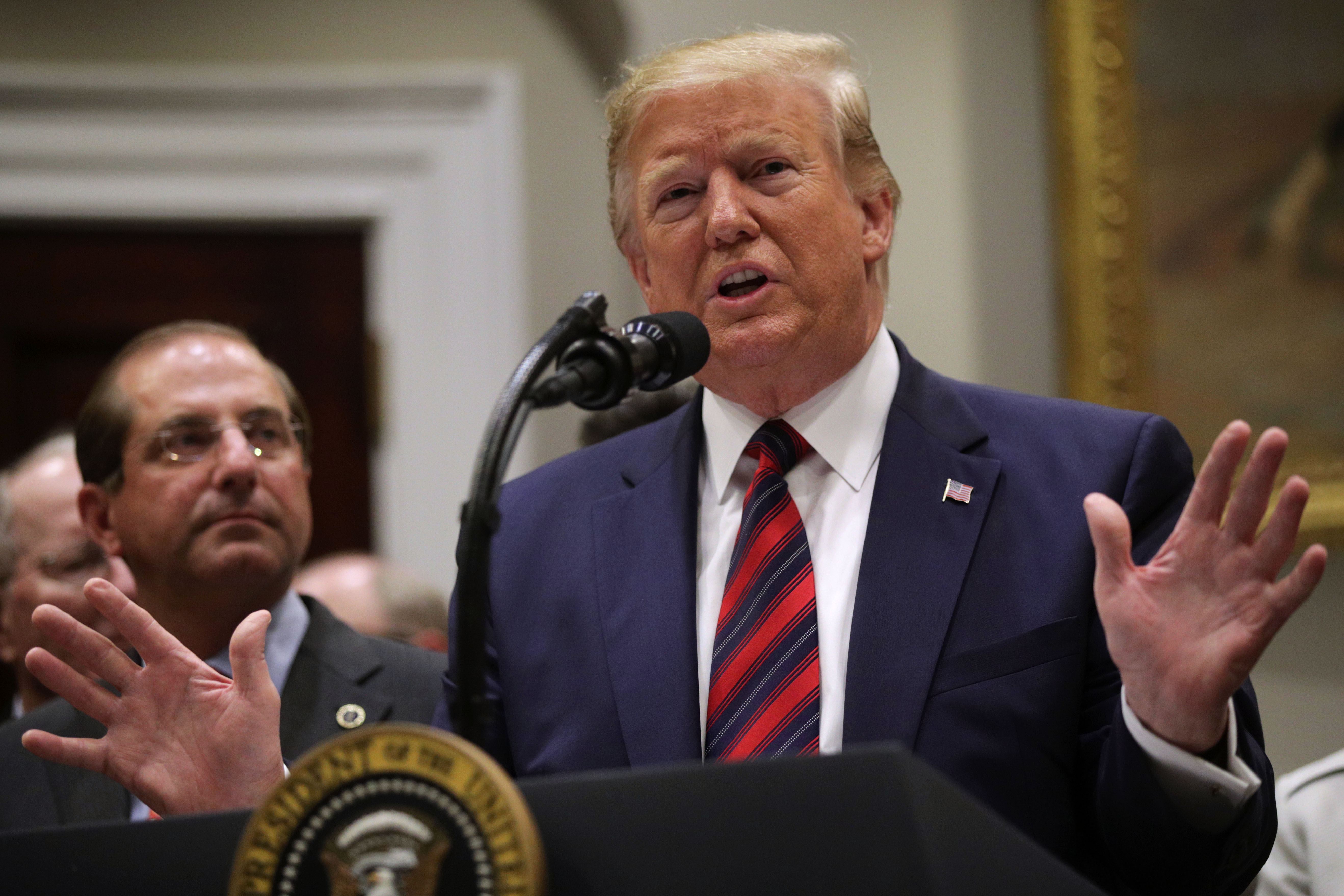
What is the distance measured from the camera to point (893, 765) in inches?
36.7

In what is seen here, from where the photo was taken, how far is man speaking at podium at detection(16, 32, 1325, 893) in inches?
49.4

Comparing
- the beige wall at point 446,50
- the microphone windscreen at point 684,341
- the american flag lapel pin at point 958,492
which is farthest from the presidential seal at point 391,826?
the beige wall at point 446,50

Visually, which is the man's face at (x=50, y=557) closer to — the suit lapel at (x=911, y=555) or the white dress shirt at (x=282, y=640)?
the white dress shirt at (x=282, y=640)

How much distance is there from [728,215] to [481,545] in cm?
81

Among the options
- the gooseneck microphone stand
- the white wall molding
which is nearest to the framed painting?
the white wall molding

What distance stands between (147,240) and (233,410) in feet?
6.05

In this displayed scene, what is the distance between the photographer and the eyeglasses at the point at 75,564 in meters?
2.82

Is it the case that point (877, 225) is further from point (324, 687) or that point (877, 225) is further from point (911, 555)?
point (324, 687)

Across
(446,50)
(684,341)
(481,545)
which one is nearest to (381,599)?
(446,50)

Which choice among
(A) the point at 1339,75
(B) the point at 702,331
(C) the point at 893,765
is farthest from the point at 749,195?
(A) the point at 1339,75

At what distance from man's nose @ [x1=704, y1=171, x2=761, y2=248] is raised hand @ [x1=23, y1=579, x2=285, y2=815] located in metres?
0.73

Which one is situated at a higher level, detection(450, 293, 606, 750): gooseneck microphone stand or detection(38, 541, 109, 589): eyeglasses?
detection(450, 293, 606, 750): gooseneck microphone stand

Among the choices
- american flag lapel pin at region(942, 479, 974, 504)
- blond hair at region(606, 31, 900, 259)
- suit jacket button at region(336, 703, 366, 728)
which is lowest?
suit jacket button at region(336, 703, 366, 728)

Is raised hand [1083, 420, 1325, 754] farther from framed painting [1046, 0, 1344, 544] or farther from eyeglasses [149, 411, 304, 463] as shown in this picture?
framed painting [1046, 0, 1344, 544]
